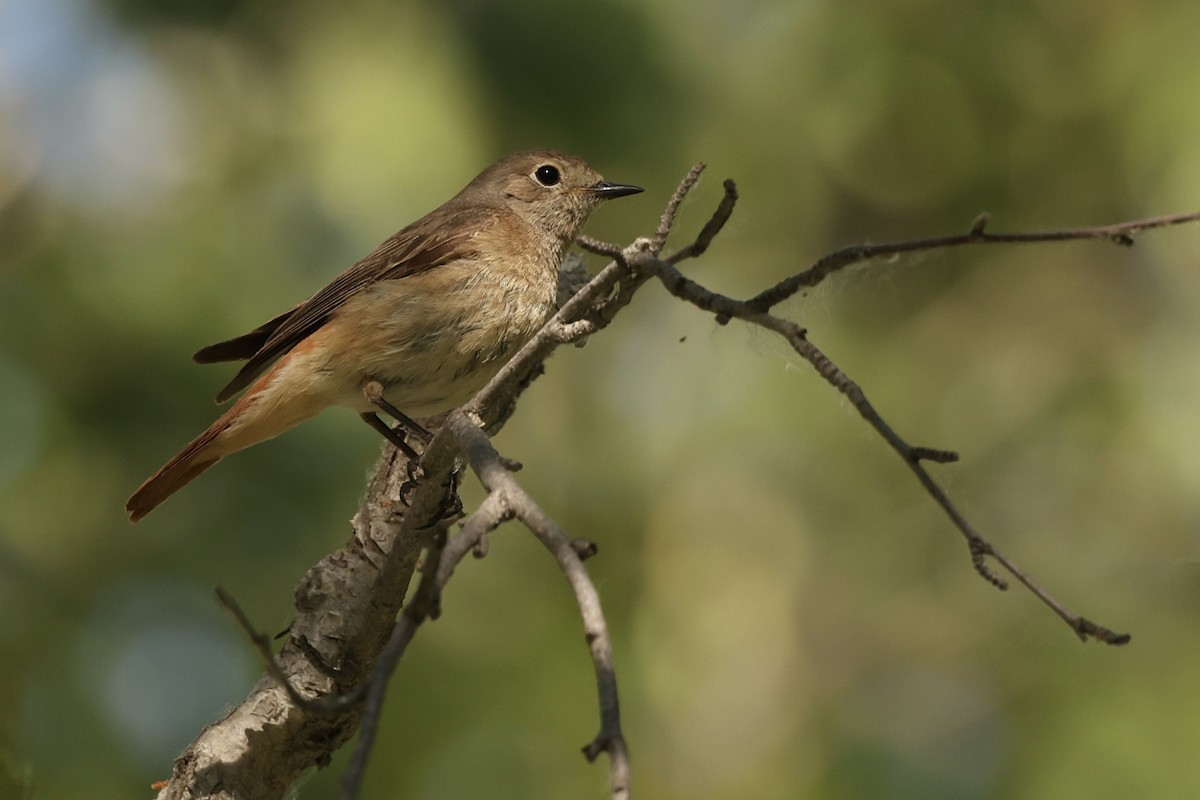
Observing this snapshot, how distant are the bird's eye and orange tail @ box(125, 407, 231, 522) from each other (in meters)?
1.58

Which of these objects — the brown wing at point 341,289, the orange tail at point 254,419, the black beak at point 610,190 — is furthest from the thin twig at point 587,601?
the black beak at point 610,190

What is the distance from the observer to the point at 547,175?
4895 mm

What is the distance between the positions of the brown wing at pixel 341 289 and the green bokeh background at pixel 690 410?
357 millimetres

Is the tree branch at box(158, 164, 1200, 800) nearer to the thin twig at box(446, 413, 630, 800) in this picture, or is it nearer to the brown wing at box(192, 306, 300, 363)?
the thin twig at box(446, 413, 630, 800)

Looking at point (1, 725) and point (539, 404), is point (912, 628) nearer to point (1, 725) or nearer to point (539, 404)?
point (539, 404)

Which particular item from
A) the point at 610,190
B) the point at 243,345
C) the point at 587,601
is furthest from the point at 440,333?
the point at 587,601

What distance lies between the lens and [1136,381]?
4754mm

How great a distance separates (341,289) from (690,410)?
5.38 feet

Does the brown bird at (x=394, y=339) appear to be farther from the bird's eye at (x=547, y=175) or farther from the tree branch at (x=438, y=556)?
the bird's eye at (x=547, y=175)

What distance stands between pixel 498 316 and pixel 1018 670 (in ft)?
7.83

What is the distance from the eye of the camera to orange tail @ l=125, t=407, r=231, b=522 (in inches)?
159

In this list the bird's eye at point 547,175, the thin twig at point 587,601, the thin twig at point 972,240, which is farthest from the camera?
the bird's eye at point 547,175

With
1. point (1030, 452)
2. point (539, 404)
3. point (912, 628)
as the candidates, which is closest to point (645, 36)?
point (539, 404)

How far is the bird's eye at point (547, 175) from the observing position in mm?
4883
